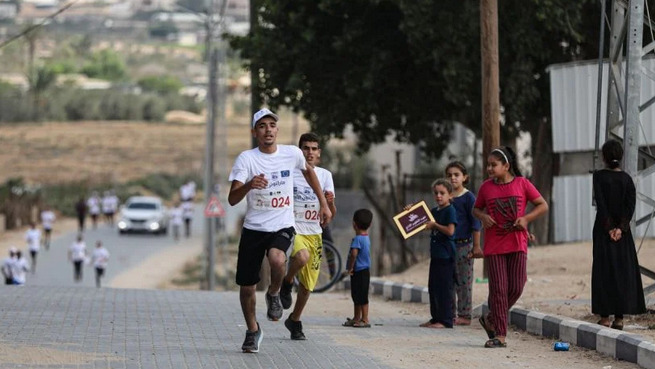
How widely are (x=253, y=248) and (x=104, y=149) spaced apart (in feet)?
397

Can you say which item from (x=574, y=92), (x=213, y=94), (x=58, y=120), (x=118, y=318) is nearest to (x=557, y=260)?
(x=574, y=92)

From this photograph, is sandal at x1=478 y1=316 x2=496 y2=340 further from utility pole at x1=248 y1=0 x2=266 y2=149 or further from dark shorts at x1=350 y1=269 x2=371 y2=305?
utility pole at x1=248 y1=0 x2=266 y2=149

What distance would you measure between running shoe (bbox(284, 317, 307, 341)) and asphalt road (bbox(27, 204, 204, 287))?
84.7 ft

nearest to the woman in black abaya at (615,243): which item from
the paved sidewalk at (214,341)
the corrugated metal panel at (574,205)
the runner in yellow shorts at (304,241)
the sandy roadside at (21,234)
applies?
the paved sidewalk at (214,341)

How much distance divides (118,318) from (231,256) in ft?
141

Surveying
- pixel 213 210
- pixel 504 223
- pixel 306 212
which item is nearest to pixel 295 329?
pixel 306 212

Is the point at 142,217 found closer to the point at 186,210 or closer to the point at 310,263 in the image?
the point at 186,210

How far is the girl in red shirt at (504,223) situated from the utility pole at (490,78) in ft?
22.1

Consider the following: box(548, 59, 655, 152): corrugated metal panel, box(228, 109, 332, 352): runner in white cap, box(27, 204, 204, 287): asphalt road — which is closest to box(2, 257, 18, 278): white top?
box(27, 204, 204, 287): asphalt road

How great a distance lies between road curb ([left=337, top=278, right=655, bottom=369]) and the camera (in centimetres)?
1164

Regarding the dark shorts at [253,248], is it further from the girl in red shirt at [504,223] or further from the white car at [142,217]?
the white car at [142,217]

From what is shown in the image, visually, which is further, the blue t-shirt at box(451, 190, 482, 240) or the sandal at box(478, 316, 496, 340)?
the blue t-shirt at box(451, 190, 482, 240)

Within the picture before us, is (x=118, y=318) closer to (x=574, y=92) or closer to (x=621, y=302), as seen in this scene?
(x=621, y=302)

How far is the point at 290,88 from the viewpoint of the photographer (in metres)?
28.6
